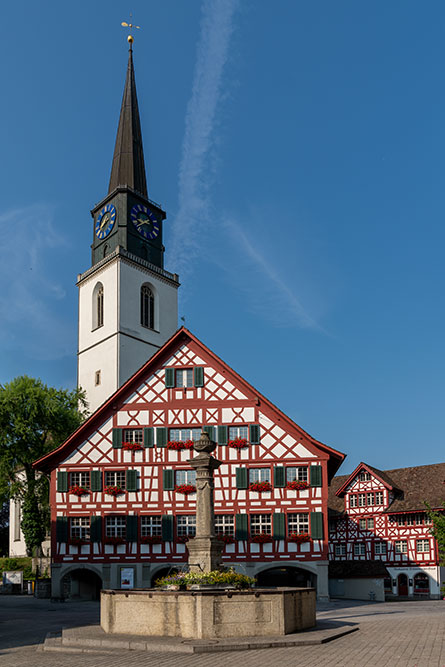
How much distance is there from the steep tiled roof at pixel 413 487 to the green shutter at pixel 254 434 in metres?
15.1

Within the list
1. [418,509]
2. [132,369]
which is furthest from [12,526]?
[418,509]

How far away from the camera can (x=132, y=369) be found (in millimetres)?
54406

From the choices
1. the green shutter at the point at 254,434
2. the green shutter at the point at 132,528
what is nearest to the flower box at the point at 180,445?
the green shutter at the point at 254,434

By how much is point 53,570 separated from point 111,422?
23.4 feet

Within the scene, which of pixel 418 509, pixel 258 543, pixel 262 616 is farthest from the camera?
pixel 418 509

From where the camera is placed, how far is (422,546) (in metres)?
44.0

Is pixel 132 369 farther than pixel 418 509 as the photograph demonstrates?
Yes

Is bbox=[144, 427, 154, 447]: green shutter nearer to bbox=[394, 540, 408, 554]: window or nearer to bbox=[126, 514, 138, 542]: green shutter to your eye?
bbox=[126, 514, 138, 542]: green shutter

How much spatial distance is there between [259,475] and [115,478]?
6754 millimetres

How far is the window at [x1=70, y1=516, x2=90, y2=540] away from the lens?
33.2 meters

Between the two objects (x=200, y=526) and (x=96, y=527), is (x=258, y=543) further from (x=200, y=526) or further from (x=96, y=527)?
(x=200, y=526)

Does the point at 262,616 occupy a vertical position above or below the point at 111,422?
below

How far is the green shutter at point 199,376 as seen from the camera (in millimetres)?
34531

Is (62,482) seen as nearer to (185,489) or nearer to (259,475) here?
(185,489)
